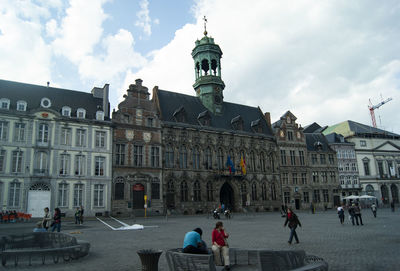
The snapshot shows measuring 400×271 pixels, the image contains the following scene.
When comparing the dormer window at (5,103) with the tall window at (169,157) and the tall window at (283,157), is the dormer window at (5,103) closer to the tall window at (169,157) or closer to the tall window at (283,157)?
the tall window at (169,157)

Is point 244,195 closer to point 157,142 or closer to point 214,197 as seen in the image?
point 214,197

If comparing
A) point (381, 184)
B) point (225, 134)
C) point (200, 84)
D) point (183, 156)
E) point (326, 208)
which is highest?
point (200, 84)

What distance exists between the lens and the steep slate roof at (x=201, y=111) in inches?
1868

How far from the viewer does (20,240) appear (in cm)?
1199

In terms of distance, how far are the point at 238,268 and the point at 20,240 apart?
8620mm

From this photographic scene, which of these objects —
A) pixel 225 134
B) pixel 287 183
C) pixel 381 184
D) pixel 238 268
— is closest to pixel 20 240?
pixel 238 268

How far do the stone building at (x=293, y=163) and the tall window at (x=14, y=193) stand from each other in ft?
131

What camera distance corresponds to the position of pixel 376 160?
63.8m

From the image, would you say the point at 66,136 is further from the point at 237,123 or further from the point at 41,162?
the point at 237,123

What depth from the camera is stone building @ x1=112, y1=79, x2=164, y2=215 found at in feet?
130

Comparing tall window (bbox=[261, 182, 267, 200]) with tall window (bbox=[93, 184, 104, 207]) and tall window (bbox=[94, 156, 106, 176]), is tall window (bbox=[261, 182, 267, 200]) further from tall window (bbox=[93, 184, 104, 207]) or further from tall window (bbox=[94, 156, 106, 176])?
tall window (bbox=[94, 156, 106, 176])

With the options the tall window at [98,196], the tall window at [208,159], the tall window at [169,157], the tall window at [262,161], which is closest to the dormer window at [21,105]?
the tall window at [98,196]

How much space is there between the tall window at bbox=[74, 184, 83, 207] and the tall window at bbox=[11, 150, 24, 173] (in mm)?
6298

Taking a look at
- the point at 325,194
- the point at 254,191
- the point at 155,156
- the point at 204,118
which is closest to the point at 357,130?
the point at 325,194
